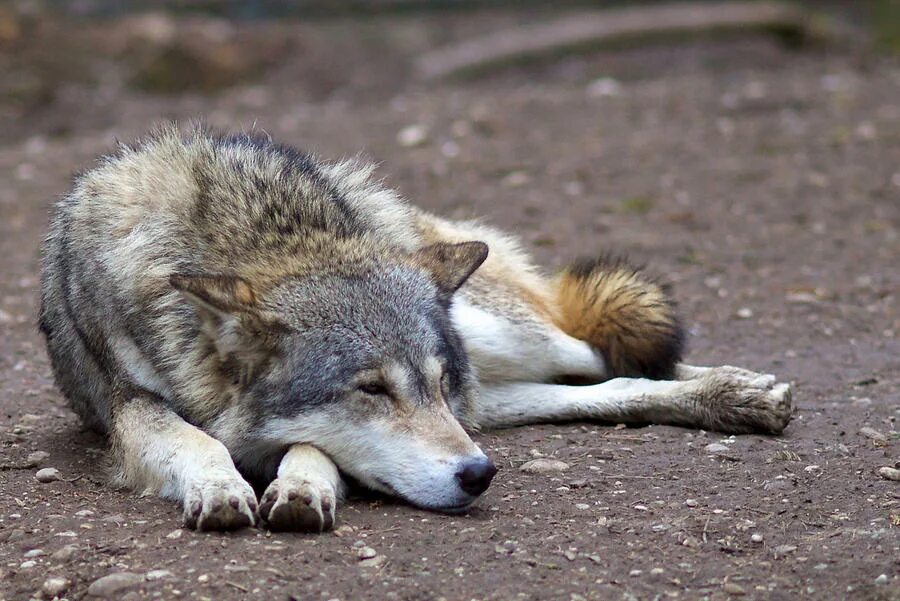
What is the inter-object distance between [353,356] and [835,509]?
5.53ft

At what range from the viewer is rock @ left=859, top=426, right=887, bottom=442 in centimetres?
473

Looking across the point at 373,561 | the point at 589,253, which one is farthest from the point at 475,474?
the point at 589,253

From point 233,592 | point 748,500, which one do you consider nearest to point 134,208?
point 233,592

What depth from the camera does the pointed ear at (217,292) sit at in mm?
3846

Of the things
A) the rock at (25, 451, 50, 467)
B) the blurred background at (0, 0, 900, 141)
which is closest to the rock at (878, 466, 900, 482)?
the rock at (25, 451, 50, 467)

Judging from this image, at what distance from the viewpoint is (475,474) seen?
3.79 meters

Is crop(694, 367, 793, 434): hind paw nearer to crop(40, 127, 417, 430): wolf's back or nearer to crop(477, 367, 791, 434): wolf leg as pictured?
crop(477, 367, 791, 434): wolf leg

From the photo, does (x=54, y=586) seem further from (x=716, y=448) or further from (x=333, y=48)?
(x=333, y=48)

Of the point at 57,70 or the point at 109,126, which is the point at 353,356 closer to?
the point at 109,126

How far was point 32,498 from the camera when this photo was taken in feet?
13.6

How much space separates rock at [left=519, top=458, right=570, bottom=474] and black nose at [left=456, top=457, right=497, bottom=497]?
63 cm

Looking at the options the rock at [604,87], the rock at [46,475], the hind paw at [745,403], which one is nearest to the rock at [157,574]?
the rock at [46,475]

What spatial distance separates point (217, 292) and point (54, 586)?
104 cm

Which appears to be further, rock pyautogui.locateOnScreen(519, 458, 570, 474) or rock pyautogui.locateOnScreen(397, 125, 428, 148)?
rock pyautogui.locateOnScreen(397, 125, 428, 148)
